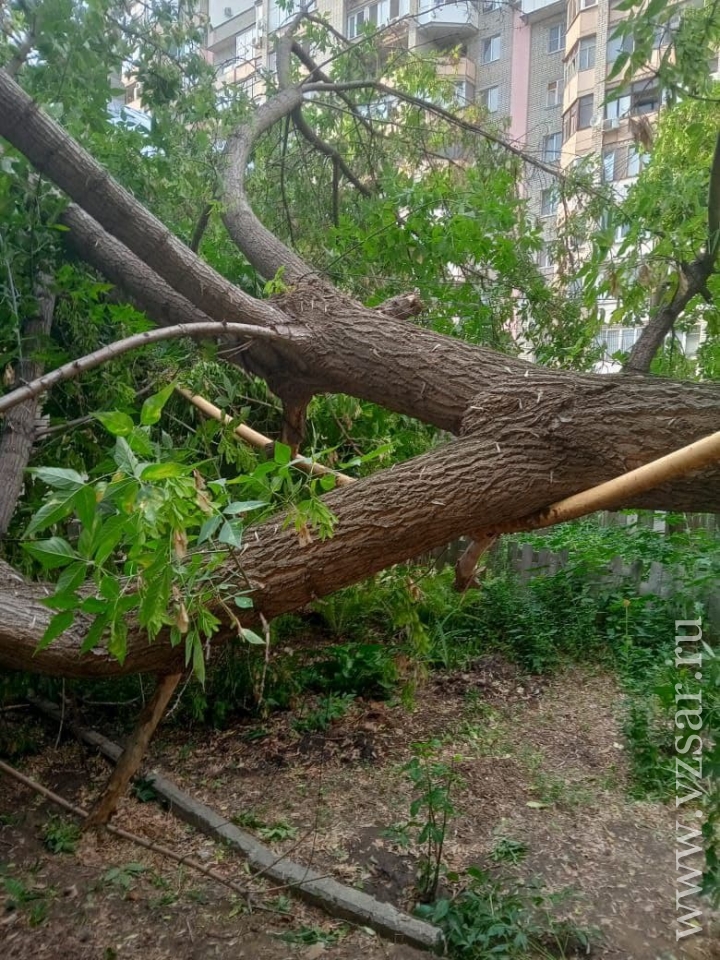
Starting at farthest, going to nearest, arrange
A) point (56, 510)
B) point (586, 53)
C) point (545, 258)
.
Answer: point (545, 258) < point (586, 53) < point (56, 510)

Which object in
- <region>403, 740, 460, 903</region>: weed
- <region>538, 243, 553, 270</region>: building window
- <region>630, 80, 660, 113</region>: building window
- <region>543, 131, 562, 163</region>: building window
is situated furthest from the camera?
<region>538, 243, 553, 270</region>: building window

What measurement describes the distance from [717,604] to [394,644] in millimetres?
2143

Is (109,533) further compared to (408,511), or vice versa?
(408,511)

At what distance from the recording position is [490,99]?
5453 millimetres

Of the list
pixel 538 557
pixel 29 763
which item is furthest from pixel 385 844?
pixel 538 557

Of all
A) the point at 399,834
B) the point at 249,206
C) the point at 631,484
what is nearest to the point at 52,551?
the point at 631,484

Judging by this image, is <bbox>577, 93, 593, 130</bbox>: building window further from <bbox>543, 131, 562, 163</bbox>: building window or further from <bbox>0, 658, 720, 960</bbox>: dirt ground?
<bbox>0, 658, 720, 960</bbox>: dirt ground

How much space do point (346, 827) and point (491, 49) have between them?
16.3ft

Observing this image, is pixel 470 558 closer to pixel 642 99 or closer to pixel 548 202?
pixel 642 99

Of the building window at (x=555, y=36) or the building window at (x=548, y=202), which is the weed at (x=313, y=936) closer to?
the building window at (x=548, y=202)

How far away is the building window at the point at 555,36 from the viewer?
458 centimetres

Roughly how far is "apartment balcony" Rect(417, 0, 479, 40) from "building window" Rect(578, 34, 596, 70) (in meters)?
1.40

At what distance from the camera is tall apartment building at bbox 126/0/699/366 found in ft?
14.9

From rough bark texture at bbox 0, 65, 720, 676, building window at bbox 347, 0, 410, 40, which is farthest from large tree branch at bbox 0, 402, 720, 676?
building window at bbox 347, 0, 410, 40
